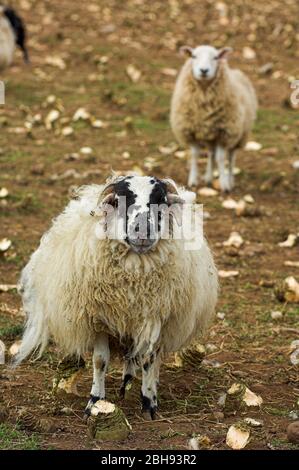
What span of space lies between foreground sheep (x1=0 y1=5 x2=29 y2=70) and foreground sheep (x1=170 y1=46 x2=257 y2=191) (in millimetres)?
5793

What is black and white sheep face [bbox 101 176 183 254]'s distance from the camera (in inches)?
180

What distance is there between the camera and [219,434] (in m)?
4.54

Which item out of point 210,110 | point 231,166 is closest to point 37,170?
point 210,110

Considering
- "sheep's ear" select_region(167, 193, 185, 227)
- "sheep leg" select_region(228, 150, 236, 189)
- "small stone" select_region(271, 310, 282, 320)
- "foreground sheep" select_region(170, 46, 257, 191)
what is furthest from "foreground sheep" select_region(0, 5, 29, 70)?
"sheep's ear" select_region(167, 193, 185, 227)

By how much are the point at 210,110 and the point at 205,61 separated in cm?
56

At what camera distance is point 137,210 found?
4.61 m

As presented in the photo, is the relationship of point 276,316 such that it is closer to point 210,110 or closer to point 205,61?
point 210,110

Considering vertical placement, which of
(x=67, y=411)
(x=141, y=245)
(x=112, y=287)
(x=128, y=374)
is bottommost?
(x=67, y=411)

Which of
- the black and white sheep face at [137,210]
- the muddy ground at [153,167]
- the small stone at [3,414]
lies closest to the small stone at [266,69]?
the muddy ground at [153,167]

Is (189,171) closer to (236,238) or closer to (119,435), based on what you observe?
(236,238)

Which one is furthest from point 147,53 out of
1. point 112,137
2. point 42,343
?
point 42,343

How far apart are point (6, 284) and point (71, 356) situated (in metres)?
2.19

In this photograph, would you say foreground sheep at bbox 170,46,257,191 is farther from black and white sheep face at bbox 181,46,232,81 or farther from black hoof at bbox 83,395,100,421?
black hoof at bbox 83,395,100,421

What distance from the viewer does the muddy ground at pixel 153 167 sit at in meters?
5.06
